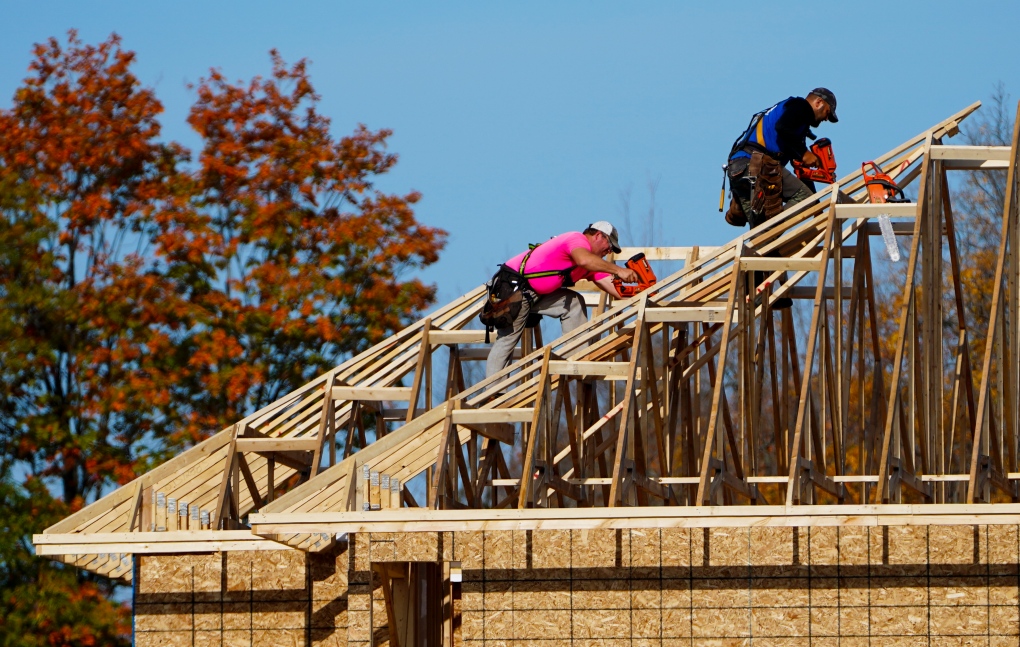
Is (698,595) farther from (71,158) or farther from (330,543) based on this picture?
(71,158)

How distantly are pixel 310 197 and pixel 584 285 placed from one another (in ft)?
21.8

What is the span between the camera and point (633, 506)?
13.8 m

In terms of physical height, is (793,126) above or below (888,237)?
above

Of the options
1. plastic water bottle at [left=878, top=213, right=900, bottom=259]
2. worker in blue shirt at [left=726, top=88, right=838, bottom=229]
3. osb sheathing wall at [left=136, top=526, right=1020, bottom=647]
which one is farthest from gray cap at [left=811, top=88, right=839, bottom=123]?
osb sheathing wall at [left=136, top=526, right=1020, bottom=647]

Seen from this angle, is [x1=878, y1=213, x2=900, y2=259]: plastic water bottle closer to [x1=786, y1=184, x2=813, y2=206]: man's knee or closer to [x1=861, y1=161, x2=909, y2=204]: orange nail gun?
[x1=861, y1=161, x2=909, y2=204]: orange nail gun

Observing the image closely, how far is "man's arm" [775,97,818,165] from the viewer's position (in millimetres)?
15914

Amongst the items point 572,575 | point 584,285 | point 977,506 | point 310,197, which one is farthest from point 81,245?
point 977,506

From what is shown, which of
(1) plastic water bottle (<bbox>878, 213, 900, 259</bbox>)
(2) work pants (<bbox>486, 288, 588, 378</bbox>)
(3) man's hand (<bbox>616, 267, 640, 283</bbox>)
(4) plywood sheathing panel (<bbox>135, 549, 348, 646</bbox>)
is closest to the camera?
(1) plastic water bottle (<bbox>878, 213, 900, 259</bbox>)

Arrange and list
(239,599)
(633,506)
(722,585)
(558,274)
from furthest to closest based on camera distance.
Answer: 1. (558,274)
2. (239,599)
3. (633,506)
4. (722,585)

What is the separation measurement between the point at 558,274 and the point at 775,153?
2459mm

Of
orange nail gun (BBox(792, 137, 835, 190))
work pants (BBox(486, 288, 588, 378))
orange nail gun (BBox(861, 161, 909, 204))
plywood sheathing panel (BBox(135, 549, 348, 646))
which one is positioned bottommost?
plywood sheathing panel (BBox(135, 549, 348, 646))

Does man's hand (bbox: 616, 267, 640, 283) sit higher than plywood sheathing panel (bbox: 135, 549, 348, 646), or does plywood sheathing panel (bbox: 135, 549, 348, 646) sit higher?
man's hand (bbox: 616, 267, 640, 283)

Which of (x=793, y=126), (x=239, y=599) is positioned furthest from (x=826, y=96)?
(x=239, y=599)

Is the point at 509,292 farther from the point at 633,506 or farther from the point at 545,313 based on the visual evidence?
the point at 633,506
